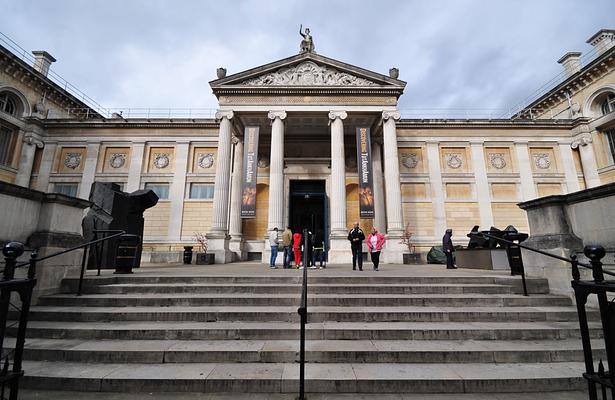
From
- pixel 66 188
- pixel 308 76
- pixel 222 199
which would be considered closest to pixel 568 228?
pixel 222 199

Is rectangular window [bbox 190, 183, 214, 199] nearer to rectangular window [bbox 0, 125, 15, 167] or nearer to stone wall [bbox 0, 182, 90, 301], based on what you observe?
rectangular window [bbox 0, 125, 15, 167]

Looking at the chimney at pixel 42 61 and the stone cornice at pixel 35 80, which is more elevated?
the chimney at pixel 42 61

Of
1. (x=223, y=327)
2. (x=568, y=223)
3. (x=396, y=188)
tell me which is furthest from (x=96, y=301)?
(x=396, y=188)

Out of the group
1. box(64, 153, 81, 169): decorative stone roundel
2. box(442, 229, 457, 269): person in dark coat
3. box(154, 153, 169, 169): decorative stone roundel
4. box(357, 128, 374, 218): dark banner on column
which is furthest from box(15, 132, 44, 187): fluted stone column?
box(442, 229, 457, 269): person in dark coat

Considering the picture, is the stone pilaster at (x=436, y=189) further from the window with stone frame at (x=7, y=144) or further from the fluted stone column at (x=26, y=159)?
the window with stone frame at (x=7, y=144)

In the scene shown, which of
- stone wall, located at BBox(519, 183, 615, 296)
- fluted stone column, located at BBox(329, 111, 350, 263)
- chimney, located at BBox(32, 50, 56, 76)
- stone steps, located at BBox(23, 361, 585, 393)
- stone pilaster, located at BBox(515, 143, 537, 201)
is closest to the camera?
Result: stone steps, located at BBox(23, 361, 585, 393)

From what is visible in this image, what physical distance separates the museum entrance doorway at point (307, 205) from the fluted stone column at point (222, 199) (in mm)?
5118

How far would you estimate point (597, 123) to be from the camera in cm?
1894

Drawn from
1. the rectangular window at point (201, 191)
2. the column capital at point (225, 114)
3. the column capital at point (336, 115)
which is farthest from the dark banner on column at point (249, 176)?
the rectangular window at point (201, 191)

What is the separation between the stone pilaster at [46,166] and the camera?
774 inches

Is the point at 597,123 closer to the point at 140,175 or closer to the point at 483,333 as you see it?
the point at 483,333

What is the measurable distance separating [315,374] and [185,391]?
52.7 inches

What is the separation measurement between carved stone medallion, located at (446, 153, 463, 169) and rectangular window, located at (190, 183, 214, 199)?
17.1 metres

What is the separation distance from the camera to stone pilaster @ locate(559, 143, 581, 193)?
19.3 m
